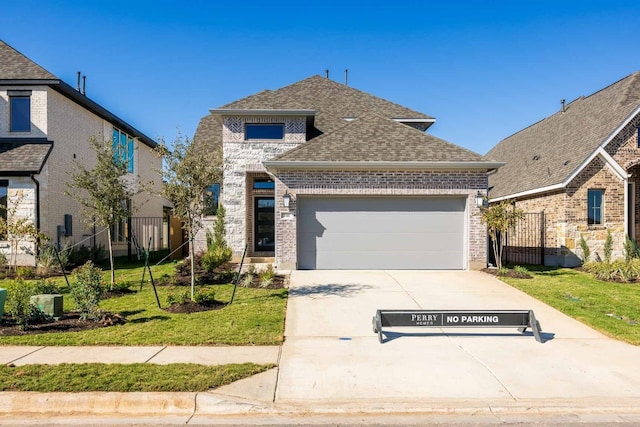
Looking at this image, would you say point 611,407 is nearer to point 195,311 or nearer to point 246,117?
point 195,311

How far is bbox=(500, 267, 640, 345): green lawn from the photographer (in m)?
7.73

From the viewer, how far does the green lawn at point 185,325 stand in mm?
6730

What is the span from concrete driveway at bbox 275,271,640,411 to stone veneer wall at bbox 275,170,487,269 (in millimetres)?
4417

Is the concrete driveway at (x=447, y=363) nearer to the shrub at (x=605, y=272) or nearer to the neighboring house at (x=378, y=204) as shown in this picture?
the neighboring house at (x=378, y=204)

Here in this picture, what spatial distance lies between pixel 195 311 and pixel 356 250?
661 cm

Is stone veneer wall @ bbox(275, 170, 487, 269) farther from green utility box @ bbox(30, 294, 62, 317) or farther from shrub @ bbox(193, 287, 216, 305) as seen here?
green utility box @ bbox(30, 294, 62, 317)

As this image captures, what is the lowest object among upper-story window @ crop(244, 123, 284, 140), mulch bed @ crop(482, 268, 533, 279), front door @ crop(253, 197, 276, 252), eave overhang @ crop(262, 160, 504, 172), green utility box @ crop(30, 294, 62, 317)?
mulch bed @ crop(482, 268, 533, 279)

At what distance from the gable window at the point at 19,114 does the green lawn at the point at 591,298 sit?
17905 millimetres

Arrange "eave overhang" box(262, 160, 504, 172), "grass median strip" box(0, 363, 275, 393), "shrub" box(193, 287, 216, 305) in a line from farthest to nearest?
"eave overhang" box(262, 160, 504, 172)
"shrub" box(193, 287, 216, 305)
"grass median strip" box(0, 363, 275, 393)

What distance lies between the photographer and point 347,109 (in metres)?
20.1

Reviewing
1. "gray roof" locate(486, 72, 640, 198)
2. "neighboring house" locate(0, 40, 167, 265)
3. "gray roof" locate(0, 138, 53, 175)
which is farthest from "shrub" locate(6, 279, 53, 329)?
"gray roof" locate(486, 72, 640, 198)

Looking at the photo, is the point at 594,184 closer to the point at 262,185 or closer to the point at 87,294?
the point at 262,185

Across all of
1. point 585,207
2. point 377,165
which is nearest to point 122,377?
point 377,165

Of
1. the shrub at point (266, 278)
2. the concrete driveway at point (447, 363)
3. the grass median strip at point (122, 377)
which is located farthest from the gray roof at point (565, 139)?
the grass median strip at point (122, 377)
